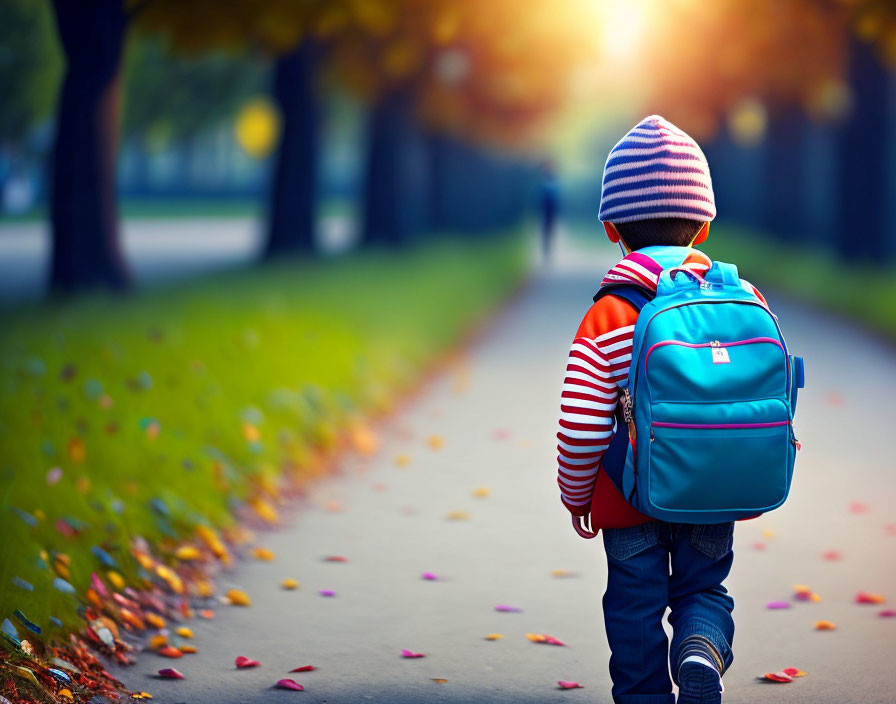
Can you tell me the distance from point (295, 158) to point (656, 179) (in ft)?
48.3

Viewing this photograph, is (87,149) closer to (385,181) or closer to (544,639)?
(544,639)

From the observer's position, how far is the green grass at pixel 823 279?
15.9m

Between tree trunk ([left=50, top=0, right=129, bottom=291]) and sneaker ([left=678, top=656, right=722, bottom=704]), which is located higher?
tree trunk ([left=50, top=0, right=129, bottom=291])

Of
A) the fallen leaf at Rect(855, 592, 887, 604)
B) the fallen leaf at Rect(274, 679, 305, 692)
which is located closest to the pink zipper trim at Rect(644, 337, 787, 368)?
the fallen leaf at Rect(274, 679, 305, 692)

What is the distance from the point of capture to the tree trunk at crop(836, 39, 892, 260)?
64.3 ft

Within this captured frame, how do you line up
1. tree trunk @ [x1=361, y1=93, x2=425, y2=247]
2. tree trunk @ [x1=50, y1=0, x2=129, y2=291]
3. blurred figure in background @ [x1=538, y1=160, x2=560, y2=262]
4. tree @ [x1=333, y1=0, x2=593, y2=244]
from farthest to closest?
blurred figure in background @ [x1=538, y1=160, x2=560, y2=262], tree trunk @ [x1=361, y1=93, x2=425, y2=247], tree @ [x1=333, y1=0, x2=593, y2=244], tree trunk @ [x1=50, y1=0, x2=129, y2=291]

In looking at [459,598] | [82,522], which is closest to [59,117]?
[82,522]

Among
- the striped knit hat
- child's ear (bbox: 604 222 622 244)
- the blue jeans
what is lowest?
the blue jeans

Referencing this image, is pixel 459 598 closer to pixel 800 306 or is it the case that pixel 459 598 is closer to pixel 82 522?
pixel 82 522

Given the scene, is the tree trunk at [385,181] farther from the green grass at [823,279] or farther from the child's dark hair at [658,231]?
the child's dark hair at [658,231]

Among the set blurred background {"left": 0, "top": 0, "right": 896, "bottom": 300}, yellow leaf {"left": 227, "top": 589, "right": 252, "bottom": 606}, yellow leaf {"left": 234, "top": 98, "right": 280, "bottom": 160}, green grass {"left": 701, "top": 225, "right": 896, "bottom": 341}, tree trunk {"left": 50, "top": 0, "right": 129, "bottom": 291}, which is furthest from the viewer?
yellow leaf {"left": 234, "top": 98, "right": 280, "bottom": 160}

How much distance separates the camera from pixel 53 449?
6211mm

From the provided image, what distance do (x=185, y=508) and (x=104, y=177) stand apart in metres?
5.74

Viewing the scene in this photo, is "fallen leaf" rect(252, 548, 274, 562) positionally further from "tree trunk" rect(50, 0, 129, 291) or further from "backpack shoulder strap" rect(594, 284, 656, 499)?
"tree trunk" rect(50, 0, 129, 291)
